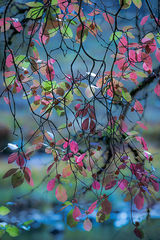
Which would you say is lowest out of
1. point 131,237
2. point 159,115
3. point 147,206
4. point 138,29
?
point 131,237

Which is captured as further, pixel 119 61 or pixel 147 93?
pixel 147 93

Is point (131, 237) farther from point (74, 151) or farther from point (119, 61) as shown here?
point (119, 61)

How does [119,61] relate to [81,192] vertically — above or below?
above

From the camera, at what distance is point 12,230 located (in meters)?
1.18

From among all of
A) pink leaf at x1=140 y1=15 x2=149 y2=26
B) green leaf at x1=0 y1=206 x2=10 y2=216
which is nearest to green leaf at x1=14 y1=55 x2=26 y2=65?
pink leaf at x1=140 y1=15 x2=149 y2=26

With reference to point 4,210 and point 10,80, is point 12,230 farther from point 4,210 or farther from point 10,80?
point 10,80

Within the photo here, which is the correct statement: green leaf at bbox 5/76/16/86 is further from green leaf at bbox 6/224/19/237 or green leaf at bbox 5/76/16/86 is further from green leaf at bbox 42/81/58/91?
green leaf at bbox 6/224/19/237

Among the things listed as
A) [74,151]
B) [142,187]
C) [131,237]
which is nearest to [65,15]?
[74,151]

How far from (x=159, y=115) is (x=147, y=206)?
0.40 m

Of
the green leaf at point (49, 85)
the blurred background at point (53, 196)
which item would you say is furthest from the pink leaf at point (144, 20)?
the green leaf at point (49, 85)

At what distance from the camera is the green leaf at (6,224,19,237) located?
1.18 meters

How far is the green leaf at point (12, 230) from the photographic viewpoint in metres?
1.18

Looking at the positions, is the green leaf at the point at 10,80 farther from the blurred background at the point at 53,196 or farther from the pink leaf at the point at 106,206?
the pink leaf at the point at 106,206

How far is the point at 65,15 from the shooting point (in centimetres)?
99
